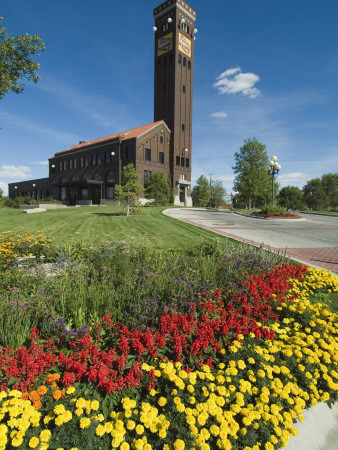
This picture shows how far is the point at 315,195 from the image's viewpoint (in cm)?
6412

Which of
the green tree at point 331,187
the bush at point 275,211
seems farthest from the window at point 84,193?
the green tree at point 331,187

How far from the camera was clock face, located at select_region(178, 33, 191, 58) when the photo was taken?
45.1 metres

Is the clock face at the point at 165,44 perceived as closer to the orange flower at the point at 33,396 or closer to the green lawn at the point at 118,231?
the green lawn at the point at 118,231

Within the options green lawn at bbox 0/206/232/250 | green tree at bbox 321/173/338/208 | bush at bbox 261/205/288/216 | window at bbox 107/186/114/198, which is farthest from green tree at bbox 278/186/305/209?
green lawn at bbox 0/206/232/250

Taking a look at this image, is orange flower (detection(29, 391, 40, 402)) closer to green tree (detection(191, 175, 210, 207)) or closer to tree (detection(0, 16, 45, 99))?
tree (detection(0, 16, 45, 99))

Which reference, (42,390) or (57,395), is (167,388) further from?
(42,390)

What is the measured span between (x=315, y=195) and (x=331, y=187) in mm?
8661

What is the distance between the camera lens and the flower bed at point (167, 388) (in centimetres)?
181

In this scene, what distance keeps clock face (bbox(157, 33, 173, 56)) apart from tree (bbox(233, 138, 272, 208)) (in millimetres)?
22488

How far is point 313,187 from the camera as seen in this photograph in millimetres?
68188

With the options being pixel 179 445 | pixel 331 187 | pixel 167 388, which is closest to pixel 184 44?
pixel 331 187

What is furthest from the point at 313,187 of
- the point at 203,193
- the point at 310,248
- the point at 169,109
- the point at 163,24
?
the point at 310,248

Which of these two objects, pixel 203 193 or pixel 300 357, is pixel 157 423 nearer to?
pixel 300 357

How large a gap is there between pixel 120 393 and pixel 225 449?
0.91m
